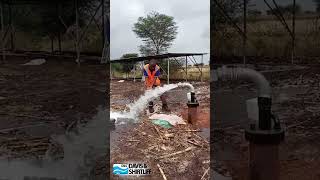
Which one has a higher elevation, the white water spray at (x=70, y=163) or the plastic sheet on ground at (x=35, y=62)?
the plastic sheet on ground at (x=35, y=62)

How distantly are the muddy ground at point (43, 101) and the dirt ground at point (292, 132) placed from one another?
73.9 inches

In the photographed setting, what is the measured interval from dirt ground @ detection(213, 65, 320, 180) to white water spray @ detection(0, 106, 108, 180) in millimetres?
1311

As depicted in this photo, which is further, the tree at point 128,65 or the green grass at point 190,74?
the green grass at point 190,74

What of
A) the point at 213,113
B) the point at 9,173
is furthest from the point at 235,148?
the point at 9,173

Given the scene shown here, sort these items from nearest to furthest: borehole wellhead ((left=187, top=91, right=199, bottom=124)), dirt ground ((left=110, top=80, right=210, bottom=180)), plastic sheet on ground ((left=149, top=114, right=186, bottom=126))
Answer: dirt ground ((left=110, top=80, right=210, bottom=180)), borehole wellhead ((left=187, top=91, right=199, bottom=124)), plastic sheet on ground ((left=149, top=114, right=186, bottom=126))

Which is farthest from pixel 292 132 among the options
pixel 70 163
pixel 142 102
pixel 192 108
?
pixel 70 163

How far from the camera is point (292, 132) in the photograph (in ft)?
15.3

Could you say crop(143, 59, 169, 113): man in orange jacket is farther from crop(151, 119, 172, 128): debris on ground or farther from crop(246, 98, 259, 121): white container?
crop(246, 98, 259, 121): white container

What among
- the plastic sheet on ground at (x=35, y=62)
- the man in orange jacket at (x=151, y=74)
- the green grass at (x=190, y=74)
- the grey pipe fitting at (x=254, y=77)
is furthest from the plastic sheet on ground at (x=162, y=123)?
the plastic sheet on ground at (x=35, y=62)

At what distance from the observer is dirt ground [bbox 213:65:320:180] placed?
3599mm

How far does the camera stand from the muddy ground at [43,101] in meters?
4.31

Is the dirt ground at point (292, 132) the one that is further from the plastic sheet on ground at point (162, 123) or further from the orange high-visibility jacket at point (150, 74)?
the orange high-visibility jacket at point (150, 74)

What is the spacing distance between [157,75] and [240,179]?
1980 millimetres

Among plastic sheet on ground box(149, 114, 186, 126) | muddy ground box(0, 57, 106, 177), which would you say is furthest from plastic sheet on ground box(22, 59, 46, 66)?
plastic sheet on ground box(149, 114, 186, 126)
